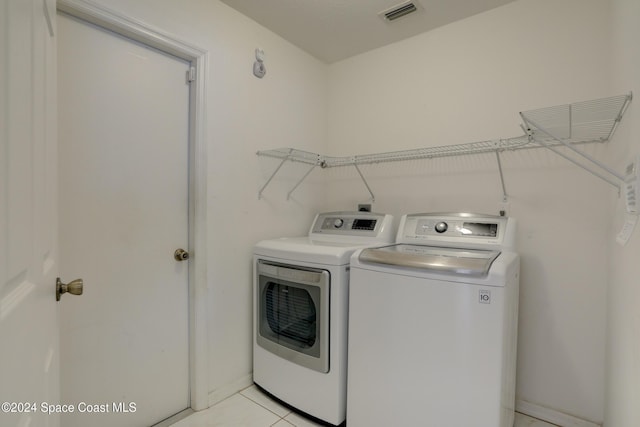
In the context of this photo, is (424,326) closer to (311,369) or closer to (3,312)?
(311,369)

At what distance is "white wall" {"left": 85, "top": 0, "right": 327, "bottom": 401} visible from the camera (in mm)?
1774

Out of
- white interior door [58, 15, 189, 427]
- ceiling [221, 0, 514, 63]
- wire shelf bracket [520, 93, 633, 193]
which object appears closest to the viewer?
wire shelf bracket [520, 93, 633, 193]

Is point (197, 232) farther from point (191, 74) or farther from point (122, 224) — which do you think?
point (191, 74)

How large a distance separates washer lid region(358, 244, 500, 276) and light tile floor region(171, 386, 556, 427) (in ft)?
3.25

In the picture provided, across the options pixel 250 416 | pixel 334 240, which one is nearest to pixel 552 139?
pixel 334 240

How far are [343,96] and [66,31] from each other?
180cm

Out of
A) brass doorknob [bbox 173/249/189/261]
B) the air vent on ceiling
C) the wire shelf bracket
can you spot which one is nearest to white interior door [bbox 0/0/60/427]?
brass doorknob [bbox 173/249/189/261]

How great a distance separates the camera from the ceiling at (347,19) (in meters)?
1.84

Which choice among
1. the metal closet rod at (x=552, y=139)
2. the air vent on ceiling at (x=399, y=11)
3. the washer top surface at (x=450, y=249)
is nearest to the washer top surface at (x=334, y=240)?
the washer top surface at (x=450, y=249)

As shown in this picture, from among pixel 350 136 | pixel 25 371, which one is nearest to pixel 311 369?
pixel 25 371

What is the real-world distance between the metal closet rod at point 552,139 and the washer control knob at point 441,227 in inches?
16.4

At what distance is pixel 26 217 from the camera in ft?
2.02

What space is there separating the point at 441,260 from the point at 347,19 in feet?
5.44

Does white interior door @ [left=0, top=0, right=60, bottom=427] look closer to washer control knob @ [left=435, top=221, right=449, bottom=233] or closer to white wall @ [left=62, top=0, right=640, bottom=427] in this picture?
white wall @ [left=62, top=0, right=640, bottom=427]
